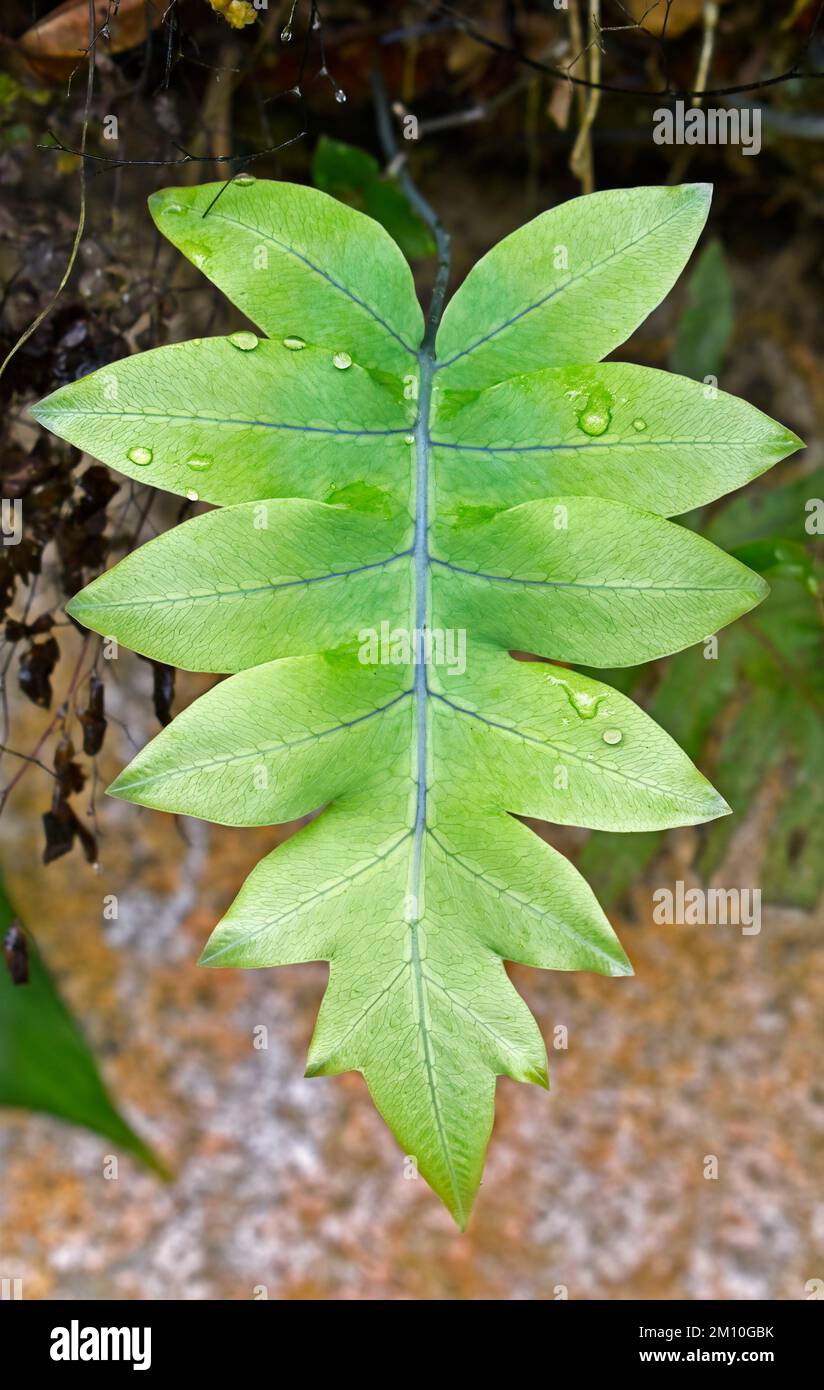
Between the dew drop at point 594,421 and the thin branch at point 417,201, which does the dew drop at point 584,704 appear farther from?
the thin branch at point 417,201

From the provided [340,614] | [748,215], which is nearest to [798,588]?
[748,215]

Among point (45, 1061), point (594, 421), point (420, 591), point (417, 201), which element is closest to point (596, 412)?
point (594, 421)

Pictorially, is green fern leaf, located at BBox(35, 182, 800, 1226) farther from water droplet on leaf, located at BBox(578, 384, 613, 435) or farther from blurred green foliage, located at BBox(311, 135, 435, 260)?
blurred green foliage, located at BBox(311, 135, 435, 260)

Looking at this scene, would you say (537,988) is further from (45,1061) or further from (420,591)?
(420,591)

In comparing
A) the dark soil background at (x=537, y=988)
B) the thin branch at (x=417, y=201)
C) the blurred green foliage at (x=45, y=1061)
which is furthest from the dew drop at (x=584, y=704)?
the blurred green foliage at (x=45, y=1061)

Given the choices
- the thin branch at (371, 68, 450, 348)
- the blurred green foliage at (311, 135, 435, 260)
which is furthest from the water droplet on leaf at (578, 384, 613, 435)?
the blurred green foliage at (311, 135, 435, 260)
